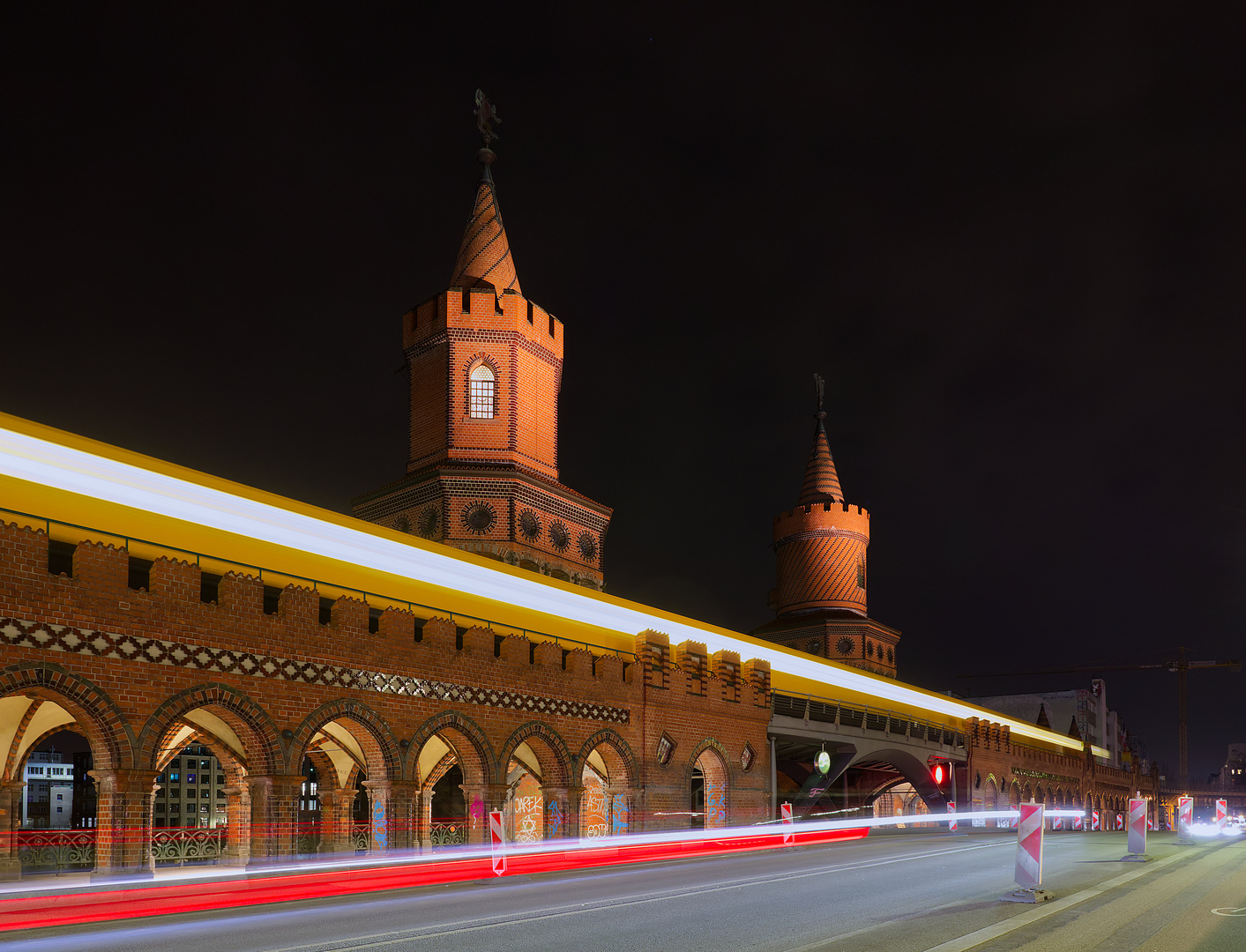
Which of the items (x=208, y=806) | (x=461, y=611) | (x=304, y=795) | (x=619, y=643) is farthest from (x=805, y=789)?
(x=208, y=806)

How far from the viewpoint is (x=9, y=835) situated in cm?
1594

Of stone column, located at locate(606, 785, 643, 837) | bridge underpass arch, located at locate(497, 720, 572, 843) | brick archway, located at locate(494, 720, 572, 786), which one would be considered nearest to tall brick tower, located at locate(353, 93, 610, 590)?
bridge underpass arch, located at locate(497, 720, 572, 843)

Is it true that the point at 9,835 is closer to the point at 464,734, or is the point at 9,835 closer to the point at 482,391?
the point at 464,734

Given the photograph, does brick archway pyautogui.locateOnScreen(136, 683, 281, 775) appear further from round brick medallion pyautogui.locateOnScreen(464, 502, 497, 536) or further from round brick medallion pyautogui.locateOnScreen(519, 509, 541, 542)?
round brick medallion pyautogui.locateOnScreen(519, 509, 541, 542)

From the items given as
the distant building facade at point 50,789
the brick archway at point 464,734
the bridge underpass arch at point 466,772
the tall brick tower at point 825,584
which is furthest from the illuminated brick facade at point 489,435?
the distant building facade at point 50,789

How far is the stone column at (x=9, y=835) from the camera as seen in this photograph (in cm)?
1591

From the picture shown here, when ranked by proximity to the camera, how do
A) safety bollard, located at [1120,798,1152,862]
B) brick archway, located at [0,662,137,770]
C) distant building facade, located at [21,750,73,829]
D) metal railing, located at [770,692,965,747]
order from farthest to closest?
1. distant building facade, located at [21,750,73,829]
2. metal railing, located at [770,692,965,747]
3. safety bollard, located at [1120,798,1152,862]
4. brick archway, located at [0,662,137,770]

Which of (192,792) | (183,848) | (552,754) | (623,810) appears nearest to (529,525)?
(623,810)

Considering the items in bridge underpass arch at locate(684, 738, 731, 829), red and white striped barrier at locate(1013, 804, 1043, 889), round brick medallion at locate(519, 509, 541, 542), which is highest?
round brick medallion at locate(519, 509, 541, 542)

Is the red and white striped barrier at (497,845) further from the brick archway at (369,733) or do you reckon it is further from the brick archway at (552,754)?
the brick archway at (552,754)

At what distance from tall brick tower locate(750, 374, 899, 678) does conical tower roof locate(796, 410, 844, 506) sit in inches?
1.8

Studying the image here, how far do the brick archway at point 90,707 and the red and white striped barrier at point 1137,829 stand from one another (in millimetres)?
17840

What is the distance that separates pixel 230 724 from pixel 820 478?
4190 cm

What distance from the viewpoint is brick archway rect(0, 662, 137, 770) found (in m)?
14.0
